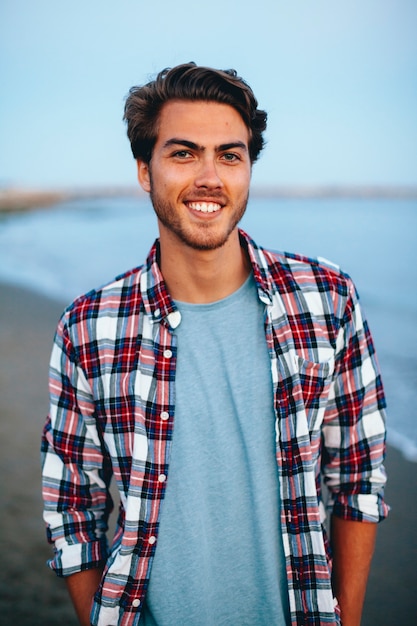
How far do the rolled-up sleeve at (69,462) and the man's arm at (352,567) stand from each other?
809 mm

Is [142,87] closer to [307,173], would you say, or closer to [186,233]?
[186,233]

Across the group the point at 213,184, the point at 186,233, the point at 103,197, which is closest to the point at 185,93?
the point at 213,184

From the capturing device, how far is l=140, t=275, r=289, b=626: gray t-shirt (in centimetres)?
168

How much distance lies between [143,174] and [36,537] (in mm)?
2357

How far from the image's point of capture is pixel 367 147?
14930 mm

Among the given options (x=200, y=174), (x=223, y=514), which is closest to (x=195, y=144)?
(x=200, y=174)

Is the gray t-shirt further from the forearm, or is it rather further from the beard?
the beard

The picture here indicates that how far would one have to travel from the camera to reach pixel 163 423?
1692 millimetres

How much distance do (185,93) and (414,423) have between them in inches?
128

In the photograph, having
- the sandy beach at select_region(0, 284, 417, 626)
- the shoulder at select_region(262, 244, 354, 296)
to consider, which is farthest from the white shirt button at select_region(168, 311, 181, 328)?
the sandy beach at select_region(0, 284, 417, 626)

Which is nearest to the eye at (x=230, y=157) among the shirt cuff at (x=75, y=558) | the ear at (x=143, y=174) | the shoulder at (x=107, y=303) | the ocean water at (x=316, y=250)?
the ear at (x=143, y=174)

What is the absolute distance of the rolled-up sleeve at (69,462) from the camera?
1787 millimetres

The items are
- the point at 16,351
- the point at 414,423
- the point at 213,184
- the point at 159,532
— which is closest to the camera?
the point at 159,532

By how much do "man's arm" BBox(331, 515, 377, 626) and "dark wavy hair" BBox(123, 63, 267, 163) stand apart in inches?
56.0
